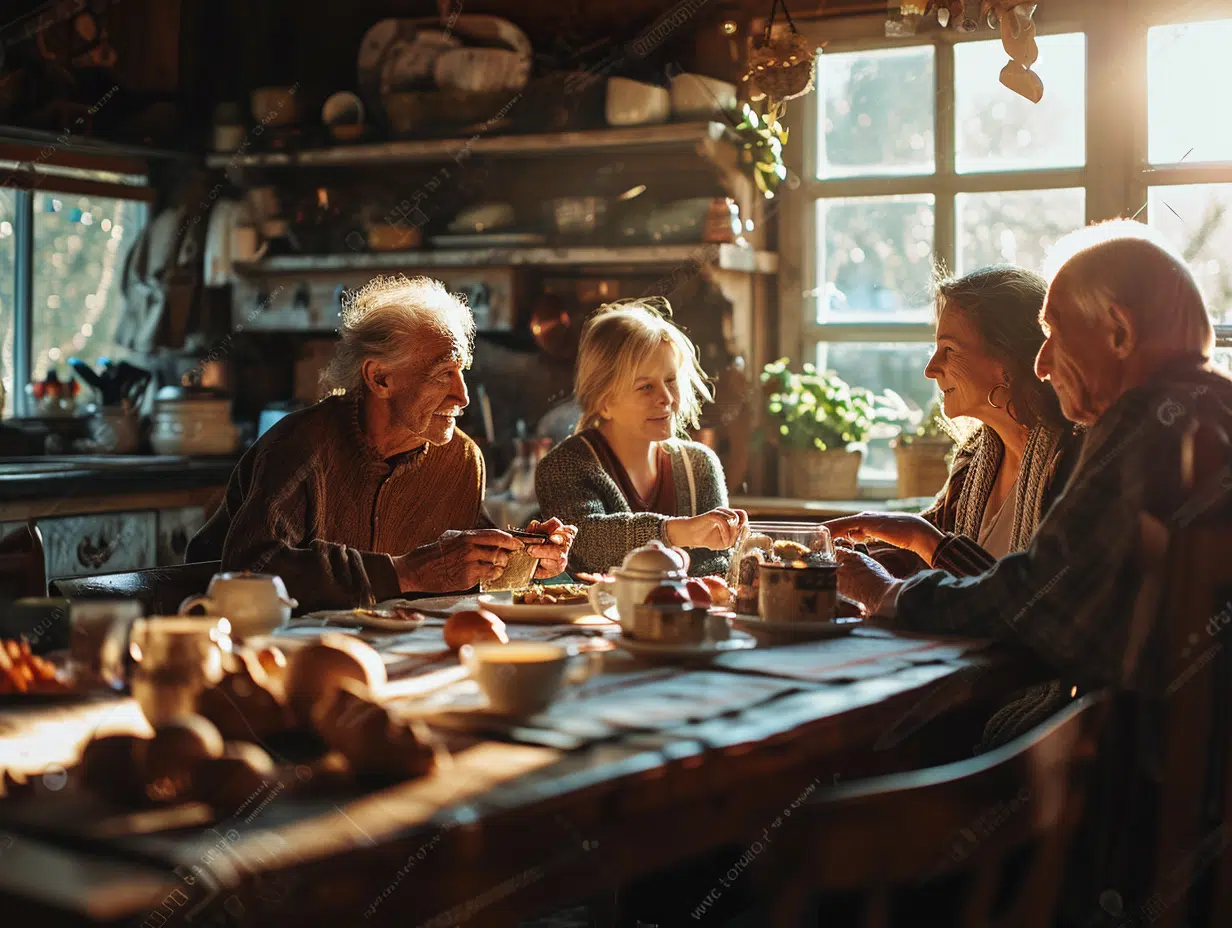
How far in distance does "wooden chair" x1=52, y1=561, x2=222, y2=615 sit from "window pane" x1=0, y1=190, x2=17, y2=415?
9.63 ft

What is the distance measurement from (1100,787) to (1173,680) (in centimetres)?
18

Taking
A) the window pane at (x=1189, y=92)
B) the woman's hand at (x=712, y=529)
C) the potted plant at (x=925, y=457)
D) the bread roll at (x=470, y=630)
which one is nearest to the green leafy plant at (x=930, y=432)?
the potted plant at (x=925, y=457)

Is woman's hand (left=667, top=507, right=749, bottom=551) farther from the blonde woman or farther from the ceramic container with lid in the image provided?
the ceramic container with lid

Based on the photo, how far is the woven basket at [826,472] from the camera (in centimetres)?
457

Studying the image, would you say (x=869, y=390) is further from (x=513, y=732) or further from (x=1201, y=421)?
(x=513, y=732)

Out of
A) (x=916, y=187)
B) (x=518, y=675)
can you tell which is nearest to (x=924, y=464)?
(x=916, y=187)

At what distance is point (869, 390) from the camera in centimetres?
480

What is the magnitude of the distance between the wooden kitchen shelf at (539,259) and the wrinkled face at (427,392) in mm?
1757

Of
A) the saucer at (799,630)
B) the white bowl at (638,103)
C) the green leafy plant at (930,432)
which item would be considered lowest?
the saucer at (799,630)

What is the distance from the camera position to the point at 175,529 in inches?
179

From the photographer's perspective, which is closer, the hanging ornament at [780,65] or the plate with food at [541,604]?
the plate with food at [541,604]

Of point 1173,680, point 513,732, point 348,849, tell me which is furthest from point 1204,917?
point 348,849

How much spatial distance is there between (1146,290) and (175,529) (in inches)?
134

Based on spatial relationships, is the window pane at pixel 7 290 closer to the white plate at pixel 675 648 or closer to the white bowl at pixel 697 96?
the white bowl at pixel 697 96
